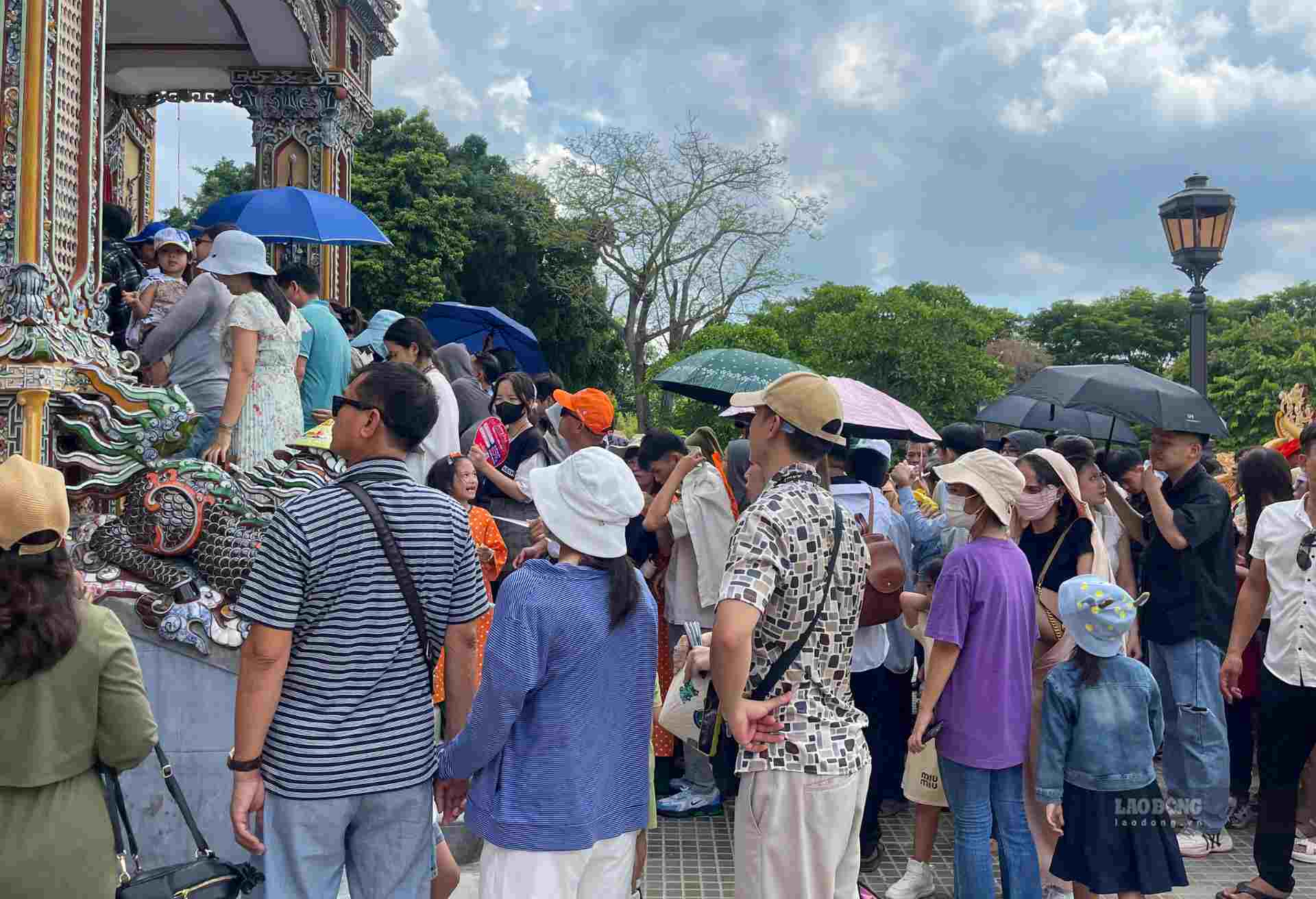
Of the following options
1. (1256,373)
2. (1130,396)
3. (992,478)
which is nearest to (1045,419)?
(1130,396)

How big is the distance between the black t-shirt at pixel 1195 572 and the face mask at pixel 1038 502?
133cm

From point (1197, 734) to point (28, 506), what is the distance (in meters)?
5.19

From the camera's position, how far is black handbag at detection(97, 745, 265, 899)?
2.81m

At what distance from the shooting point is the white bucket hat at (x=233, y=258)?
5.29 meters

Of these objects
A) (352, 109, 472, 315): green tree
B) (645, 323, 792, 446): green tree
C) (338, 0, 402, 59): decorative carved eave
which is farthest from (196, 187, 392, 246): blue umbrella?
(352, 109, 472, 315): green tree

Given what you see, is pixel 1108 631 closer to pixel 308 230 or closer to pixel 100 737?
pixel 100 737

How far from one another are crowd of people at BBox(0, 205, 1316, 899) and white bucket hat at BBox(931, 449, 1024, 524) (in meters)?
0.01

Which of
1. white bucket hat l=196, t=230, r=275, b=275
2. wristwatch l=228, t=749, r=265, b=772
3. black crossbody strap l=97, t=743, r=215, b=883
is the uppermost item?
white bucket hat l=196, t=230, r=275, b=275

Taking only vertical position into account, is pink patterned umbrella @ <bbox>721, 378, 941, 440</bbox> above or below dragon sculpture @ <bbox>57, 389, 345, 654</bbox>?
above

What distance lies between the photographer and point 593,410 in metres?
6.16

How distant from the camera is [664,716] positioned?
3775 millimetres

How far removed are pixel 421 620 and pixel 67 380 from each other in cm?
300

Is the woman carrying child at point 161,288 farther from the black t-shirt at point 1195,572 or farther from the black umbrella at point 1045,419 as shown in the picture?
the black umbrella at point 1045,419

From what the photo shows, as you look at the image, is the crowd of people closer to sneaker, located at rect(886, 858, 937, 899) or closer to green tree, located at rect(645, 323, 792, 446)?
sneaker, located at rect(886, 858, 937, 899)
